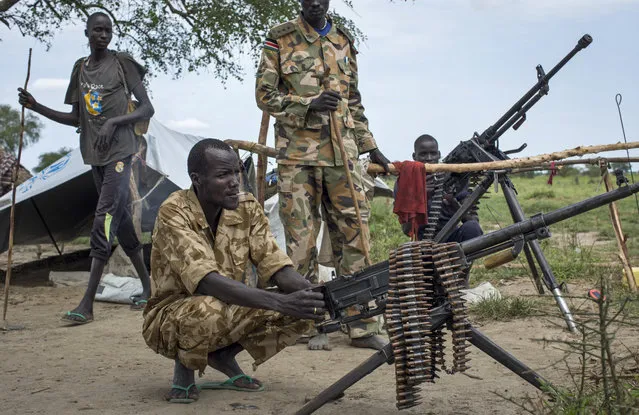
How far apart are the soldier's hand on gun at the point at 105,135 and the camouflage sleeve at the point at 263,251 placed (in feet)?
7.32

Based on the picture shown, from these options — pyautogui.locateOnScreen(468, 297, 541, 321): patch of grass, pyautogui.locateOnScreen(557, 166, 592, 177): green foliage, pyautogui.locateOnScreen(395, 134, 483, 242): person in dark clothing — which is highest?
pyautogui.locateOnScreen(557, 166, 592, 177): green foliage

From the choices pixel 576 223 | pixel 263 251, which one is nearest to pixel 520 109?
pixel 263 251

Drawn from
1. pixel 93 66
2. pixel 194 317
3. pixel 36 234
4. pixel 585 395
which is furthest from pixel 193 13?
pixel 585 395

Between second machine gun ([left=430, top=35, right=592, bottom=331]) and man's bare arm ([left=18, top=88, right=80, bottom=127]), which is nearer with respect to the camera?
second machine gun ([left=430, top=35, right=592, bottom=331])

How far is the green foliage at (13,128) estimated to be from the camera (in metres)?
23.3

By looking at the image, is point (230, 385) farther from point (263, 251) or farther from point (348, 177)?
point (348, 177)

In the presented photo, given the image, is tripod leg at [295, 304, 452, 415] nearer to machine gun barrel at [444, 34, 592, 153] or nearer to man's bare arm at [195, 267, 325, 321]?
man's bare arm at [195, 267, 325, 321]

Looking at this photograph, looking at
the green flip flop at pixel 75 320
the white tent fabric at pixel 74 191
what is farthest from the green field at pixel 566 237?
the green flip flop at pixel 75 320

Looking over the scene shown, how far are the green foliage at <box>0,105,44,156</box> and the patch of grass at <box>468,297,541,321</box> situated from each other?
19.8 meters

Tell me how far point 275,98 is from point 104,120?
1810 mm

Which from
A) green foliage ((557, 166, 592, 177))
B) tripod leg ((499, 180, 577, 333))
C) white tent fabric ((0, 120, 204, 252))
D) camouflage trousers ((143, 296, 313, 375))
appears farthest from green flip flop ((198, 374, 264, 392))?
green foliage ((557, 166, 592, 177))

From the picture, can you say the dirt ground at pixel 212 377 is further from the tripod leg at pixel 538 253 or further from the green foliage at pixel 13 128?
the green foliage at pixel 13 128

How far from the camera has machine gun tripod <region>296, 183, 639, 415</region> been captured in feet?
9.14

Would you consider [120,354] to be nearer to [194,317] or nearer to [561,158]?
[194,317]
